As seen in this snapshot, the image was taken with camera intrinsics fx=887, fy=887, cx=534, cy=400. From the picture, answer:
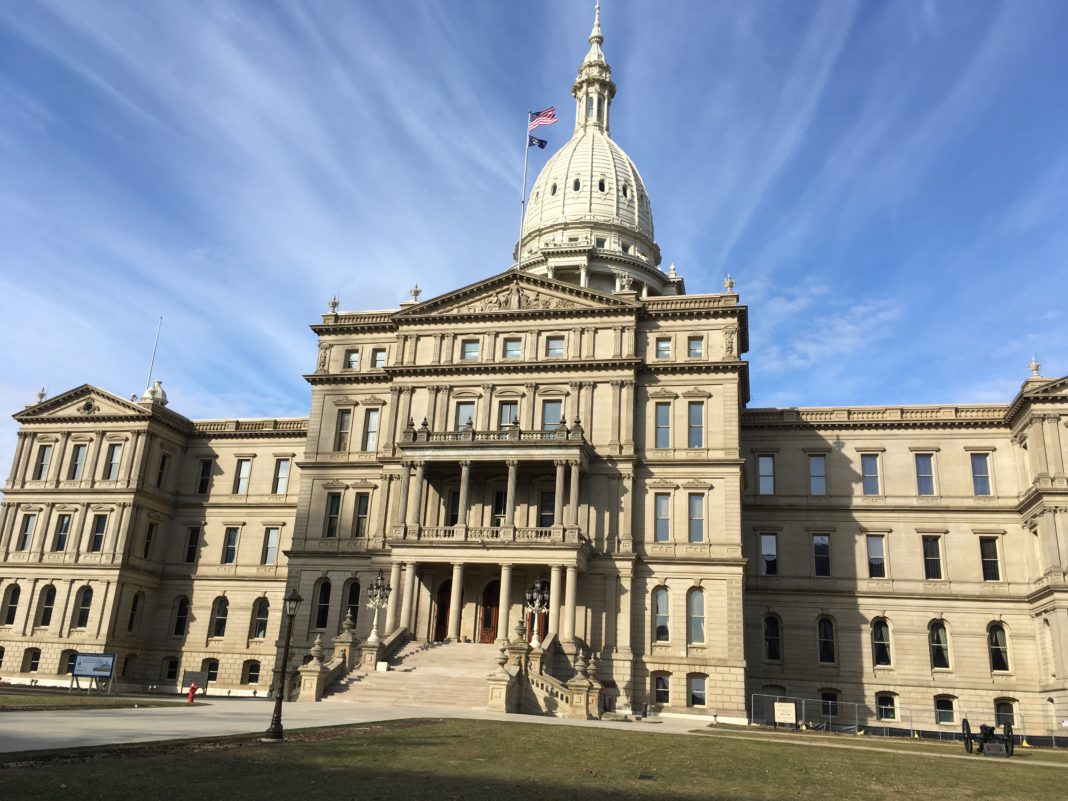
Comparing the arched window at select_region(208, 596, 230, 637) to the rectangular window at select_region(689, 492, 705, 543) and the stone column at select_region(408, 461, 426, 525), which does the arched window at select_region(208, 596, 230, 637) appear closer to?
the stone column at select_region(408, 461, 426, 525)

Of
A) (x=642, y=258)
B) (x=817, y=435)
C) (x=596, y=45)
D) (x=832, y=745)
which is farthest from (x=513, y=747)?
(x=596, y=45)

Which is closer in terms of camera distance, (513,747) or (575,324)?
(513,747)

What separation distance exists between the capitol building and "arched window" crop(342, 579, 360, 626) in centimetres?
15

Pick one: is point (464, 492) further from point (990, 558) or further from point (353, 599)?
point (990, 558)

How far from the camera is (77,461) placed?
62.1 metres

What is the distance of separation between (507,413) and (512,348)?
4006 mm

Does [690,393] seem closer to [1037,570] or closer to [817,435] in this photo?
[817,435]

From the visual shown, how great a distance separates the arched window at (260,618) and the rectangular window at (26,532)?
16.8 m

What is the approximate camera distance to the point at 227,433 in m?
64.2

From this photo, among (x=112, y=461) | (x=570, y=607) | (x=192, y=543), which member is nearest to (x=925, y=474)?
(x=570, y=607)

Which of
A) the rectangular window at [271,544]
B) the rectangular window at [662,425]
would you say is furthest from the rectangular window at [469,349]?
the rectangular window at [271,544]

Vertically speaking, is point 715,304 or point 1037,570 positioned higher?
point 715,304

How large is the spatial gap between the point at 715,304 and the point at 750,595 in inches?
697

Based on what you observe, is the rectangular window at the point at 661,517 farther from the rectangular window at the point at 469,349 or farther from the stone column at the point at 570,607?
the rectangular window at the point at 469,349
